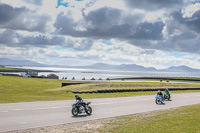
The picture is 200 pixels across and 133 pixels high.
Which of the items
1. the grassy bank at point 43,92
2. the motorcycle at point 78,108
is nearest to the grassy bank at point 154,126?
the motorcycle at point 78,108

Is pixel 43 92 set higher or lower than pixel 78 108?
higher

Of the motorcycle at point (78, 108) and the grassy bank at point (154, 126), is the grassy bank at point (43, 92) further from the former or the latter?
the grassy bank at point (154, 126)

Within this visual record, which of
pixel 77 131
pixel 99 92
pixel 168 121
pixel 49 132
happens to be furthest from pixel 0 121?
pixel 99 92

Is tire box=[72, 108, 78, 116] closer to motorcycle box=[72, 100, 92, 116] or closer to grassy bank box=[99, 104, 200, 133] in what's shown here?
motorcycle box=[72, 100, 92, 116]

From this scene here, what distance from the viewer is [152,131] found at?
10.8m

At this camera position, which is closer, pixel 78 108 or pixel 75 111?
pixel 75 111

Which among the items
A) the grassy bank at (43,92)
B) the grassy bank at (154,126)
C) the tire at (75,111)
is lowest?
the grassy bank at (154,126)

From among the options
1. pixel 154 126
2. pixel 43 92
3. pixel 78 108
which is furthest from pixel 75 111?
pixel 43 92

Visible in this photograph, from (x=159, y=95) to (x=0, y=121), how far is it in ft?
50.6

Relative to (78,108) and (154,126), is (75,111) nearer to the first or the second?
(78,108)

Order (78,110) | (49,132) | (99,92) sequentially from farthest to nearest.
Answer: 1. (99,92)
2. (78,110)
3. (49,132)

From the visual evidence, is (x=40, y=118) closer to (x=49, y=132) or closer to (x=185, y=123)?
(x=49, y=132)

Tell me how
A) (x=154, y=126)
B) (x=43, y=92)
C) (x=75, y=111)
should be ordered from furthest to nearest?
(x=43, y=92)
(x=75, y=111)
(x=154, y=126)

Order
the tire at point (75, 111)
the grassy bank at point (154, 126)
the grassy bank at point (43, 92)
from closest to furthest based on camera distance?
the grassy bank at point (154, 126) < the tire at point (75, 111) < the grassy bank at point (43, 92)
